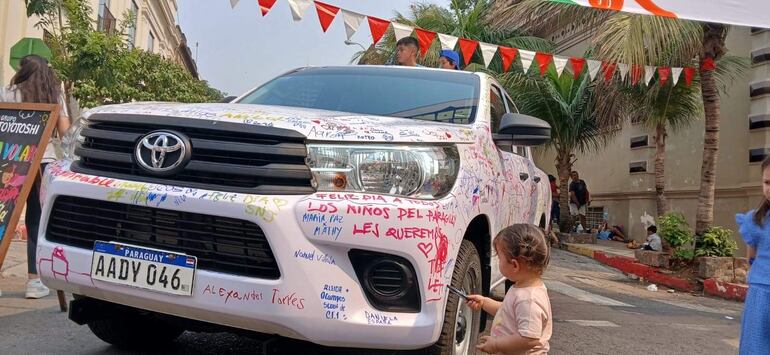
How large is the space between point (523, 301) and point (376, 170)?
0.75 meters

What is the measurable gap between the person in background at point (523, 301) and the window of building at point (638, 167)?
46.2 ft

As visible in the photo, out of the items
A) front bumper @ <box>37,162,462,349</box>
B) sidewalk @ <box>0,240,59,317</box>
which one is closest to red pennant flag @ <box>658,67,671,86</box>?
front bumper @ <box>37,162,462,349</box>

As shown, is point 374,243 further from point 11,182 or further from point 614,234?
point 614,234

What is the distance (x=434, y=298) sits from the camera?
246cm

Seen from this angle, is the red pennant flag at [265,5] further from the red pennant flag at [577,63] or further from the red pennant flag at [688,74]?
the red pennant flag at [688,74]

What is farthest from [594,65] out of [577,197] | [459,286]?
[459,286]

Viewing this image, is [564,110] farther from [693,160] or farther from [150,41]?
[150,41]

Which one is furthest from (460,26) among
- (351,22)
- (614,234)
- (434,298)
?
(434,298)

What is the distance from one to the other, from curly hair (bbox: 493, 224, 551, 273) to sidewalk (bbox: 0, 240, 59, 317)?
342 cm

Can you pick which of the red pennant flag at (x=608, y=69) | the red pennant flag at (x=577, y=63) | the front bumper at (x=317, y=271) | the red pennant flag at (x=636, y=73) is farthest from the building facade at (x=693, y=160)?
the front bumper at (x=317, y=271)

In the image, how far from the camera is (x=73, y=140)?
2.88 m

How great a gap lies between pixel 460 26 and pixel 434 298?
60.5ft

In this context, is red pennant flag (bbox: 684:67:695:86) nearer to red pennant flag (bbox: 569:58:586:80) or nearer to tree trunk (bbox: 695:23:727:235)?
tree trunk (bbox: 695:23:727:235)

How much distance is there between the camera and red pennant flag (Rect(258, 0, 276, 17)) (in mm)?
8914
